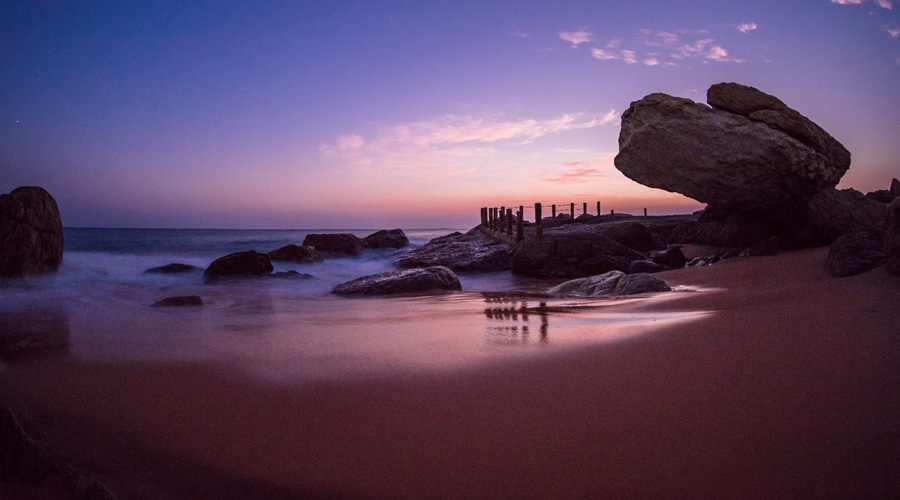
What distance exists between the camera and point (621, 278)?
19.8 ft

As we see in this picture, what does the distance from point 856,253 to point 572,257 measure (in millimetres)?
5216

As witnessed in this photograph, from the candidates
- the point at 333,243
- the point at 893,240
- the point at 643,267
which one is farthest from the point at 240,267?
the point at 893,240

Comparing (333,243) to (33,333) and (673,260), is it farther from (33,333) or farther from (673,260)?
(33,333)

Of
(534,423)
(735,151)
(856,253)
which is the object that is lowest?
(534,423)

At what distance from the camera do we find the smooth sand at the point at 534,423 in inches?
50.6

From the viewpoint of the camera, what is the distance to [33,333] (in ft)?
12.5

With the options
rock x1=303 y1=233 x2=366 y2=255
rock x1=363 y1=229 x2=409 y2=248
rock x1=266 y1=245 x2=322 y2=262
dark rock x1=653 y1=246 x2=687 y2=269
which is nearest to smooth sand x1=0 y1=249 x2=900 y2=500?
dark rock x1=653 y1=246 x2=687 y2=269

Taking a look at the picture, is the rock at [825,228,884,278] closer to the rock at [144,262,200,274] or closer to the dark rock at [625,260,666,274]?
the dark rock at [625,260,666,274]

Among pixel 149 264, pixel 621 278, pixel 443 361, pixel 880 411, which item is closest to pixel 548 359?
pixel 443 361

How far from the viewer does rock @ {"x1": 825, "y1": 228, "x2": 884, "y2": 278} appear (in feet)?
15.5

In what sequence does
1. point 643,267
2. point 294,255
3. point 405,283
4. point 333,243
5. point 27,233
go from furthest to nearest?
1. point 333,243
2. point 294,255
3. point 643,267
4. point 27,233
5. point 405,283

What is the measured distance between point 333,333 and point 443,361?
137cm

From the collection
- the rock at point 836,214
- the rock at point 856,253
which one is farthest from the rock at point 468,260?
the rock at point 856,253

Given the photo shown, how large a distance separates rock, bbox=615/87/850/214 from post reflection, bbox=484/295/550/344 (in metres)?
6.45
